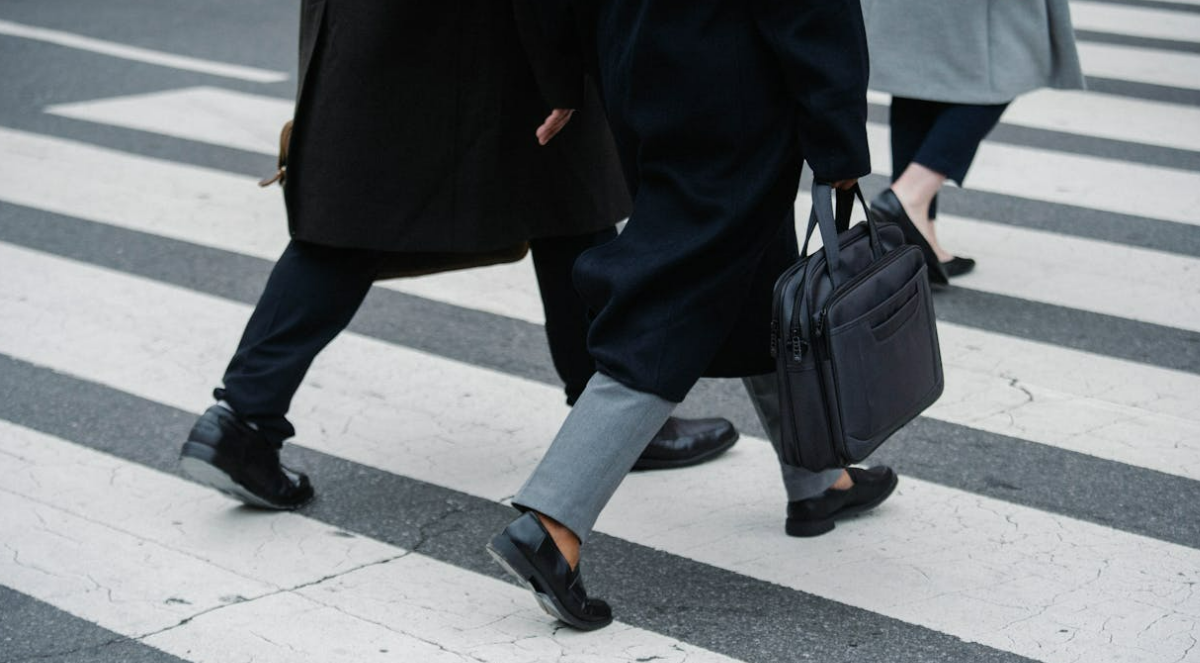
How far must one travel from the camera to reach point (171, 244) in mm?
5820

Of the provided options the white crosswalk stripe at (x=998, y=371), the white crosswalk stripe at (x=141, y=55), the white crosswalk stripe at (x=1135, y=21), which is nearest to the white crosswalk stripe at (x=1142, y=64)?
the white crosswalk stripe at (x=1135, y=21)

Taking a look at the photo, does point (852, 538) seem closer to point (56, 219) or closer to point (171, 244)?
point (171, 244)

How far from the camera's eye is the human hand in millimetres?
3393

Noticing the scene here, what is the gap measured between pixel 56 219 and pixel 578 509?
143 inches

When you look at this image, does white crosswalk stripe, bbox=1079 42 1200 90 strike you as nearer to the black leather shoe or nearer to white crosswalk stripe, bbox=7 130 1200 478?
white crosswalk stripe, bbox=7 130 1200 478

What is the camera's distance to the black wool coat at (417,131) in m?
3.46

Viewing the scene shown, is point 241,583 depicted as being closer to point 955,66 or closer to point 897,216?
point 897,216

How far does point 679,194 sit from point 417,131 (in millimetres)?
742

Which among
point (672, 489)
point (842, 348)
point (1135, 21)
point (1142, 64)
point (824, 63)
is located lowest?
point (1135, 21)

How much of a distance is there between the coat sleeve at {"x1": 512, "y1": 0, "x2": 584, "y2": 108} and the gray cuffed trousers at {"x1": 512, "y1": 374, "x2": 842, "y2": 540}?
2.01 feet

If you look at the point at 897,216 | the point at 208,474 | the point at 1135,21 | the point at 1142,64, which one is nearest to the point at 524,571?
the point at 208,474

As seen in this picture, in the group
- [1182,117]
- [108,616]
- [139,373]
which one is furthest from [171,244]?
[1182,117]

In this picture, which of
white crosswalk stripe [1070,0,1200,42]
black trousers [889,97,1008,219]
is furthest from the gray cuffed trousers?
white crosswalk stripe [1070,0,1200,42]

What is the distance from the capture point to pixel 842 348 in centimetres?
296
